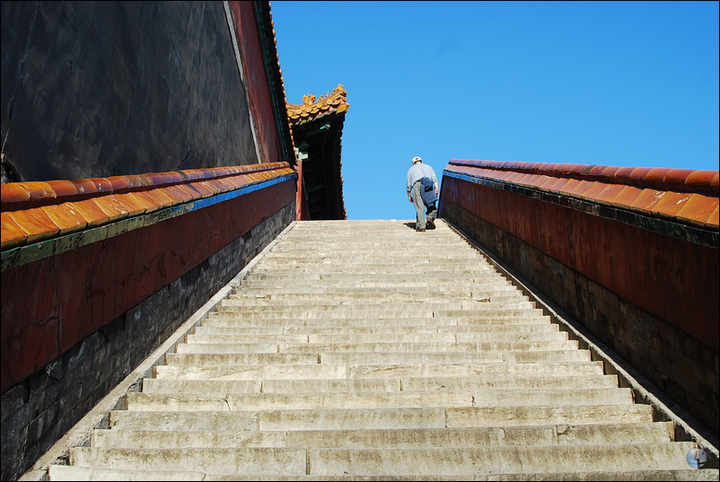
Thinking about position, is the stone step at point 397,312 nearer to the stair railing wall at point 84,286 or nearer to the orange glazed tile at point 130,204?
the stair railing wall at point 84,286

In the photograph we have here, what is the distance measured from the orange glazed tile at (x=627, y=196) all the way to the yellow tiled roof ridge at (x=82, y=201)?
3.11 m

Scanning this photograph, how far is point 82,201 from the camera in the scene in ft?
11.6

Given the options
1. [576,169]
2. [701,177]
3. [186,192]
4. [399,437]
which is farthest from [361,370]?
[576,169]

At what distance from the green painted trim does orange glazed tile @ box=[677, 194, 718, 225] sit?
3129 mm

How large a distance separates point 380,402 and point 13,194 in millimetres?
2247

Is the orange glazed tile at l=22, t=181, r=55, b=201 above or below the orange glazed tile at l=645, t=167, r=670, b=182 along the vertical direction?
below

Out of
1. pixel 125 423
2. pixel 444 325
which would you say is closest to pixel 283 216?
pixel 444 325

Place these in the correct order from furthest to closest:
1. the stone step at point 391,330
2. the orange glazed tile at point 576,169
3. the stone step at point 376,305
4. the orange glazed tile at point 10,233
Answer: the stone step at point 376,305 → the orange glazed tile at point 576,169 → the stone step at point 391,330 → the orange glazed tile at point 10,233

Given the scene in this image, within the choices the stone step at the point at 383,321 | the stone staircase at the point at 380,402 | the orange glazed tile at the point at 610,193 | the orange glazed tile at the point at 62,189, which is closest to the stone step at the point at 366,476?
the stone staircase at the point at 380,402

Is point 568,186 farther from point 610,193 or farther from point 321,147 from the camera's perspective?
point 321,147

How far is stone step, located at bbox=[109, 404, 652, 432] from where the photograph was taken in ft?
11.7

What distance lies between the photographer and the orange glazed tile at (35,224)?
2.85 m

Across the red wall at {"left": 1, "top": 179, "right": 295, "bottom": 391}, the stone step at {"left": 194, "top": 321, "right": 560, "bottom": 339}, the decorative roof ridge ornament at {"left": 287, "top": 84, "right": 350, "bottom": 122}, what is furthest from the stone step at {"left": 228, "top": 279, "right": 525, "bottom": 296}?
the decorative roof ridge ornament at {"left": 287, "top": 84, "right": 350, "bottom": 122}

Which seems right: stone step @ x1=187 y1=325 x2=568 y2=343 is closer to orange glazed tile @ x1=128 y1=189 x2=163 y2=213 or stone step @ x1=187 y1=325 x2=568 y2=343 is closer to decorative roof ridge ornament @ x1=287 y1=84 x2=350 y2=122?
orange glazed tile @ x1=128 y1=189 x2=163 y2=213
